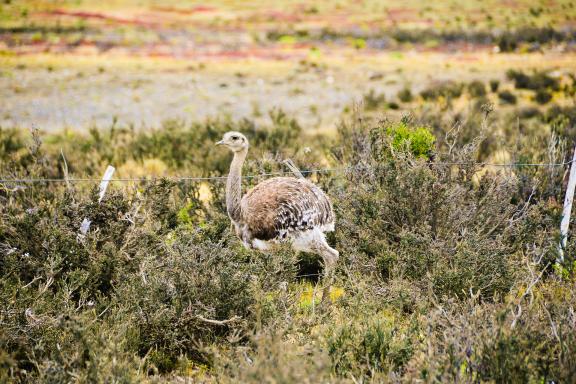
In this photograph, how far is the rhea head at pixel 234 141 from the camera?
243 inches

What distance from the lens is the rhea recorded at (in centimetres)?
602

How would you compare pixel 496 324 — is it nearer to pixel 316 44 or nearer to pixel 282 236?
pixel 282 236

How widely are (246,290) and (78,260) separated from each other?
56.9 inches

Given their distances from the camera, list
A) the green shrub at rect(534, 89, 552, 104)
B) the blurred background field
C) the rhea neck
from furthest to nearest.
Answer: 1. the blurred background field
2. the green shrub at rect(534, 89, 552, 104)
3. the rhea neck

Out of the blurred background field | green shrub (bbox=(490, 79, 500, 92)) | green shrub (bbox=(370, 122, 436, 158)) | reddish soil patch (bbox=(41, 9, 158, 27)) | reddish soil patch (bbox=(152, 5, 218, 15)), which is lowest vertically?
reddish soil patch (bbox=(152, 5, 218, 15))

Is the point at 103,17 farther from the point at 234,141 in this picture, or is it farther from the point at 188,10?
the point at 234,141

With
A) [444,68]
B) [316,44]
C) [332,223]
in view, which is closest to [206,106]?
[444,68]

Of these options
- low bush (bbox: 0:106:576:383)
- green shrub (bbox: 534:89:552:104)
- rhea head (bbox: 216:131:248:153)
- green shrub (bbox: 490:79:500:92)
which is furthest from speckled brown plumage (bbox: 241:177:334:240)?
green shrub (bbox: 490:79:500:92)

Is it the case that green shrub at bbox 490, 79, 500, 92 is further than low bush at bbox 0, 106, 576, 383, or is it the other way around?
green shrub at bbox 490, 79, 500, 92

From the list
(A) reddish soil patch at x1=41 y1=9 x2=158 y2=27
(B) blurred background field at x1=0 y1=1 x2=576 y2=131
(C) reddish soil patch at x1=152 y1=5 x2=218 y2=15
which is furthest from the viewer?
(C) reddish soil patch at x1=152 y1=5 x2=218 y2=15

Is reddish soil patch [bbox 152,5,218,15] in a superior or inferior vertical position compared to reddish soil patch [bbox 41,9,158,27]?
inferior

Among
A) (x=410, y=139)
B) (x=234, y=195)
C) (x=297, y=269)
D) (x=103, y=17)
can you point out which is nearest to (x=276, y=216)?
(x=234, y=195)

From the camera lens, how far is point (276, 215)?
6.01 meters

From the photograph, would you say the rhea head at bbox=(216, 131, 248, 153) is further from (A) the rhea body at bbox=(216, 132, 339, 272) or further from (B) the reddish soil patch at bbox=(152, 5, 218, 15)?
(B) the reddish soil patch at bbox=(152, 5, 218, 15)
